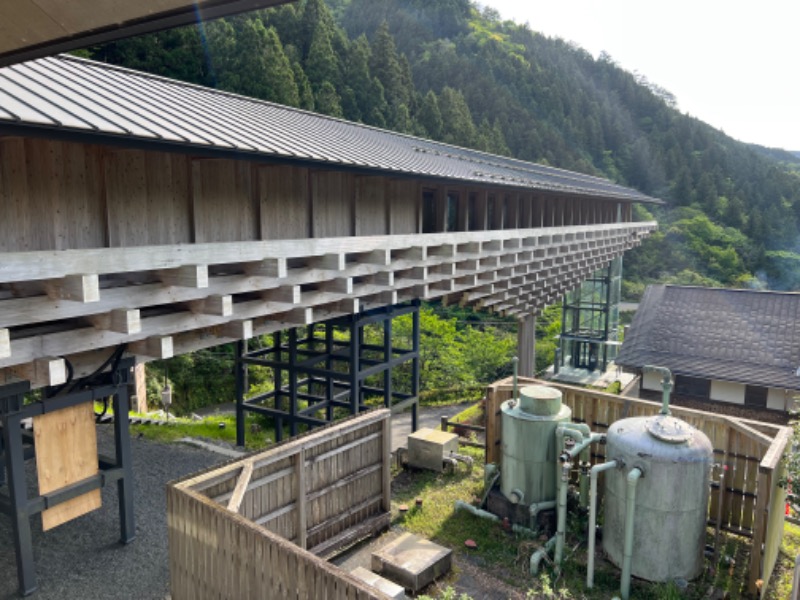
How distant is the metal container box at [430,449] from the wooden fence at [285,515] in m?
2.77

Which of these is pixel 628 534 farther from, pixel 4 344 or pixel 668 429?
pixel 4 344

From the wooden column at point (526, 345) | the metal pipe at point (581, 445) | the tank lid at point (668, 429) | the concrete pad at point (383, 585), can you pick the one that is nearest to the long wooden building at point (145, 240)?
the concrete pad at point (383, 585)

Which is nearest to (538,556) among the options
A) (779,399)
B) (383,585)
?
(383,585)

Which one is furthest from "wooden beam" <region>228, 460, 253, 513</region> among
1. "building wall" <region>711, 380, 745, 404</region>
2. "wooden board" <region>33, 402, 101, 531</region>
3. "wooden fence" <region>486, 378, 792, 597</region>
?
"building wall" <region>711, 380, 745, 404</region>

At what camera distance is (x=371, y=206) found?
987cm

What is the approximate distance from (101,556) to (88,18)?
27.5 feet

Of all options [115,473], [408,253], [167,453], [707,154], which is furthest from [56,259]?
[707,154]

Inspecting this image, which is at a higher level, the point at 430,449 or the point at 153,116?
the point at 153,116

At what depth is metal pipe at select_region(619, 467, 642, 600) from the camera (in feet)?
25.2

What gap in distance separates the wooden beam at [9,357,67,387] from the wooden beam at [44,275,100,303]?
695 millimetres

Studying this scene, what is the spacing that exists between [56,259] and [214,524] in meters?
2.83

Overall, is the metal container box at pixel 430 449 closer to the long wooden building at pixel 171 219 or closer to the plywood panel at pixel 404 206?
the long wooden building at pixel 171 219

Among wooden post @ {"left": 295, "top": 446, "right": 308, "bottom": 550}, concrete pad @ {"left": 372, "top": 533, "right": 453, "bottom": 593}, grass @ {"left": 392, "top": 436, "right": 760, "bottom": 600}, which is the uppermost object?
wooden post @ {"left": 295, "top": 446, "right": 308, "bottom": 550}

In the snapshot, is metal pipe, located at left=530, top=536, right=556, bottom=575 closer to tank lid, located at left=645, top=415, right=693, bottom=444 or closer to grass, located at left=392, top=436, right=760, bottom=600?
grass, located at left=392, top=436, right=760, bottom=600
